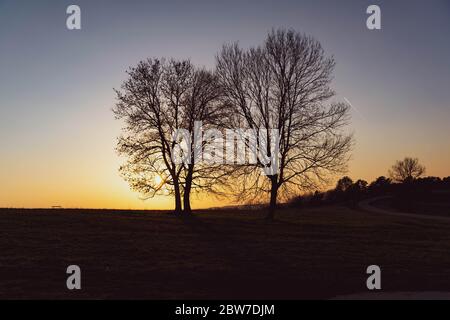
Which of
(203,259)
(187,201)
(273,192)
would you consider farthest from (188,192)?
(203,259)

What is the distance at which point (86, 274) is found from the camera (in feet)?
49.5

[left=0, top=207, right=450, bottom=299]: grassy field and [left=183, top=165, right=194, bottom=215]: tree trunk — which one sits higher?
[left=183, top=165, right=194, bottom=215]: tree trunk

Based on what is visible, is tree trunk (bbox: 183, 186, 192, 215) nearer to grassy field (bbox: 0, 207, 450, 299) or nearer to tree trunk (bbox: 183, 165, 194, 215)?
tree trunk (bbox: 183, 165, 194, 215)

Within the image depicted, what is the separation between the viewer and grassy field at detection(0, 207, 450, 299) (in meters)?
13.8

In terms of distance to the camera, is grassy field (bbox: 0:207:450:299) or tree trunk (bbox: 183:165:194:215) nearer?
grassy field (bbox: 0:207:450:299)

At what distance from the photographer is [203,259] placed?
17.8 metres

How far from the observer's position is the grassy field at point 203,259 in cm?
1381

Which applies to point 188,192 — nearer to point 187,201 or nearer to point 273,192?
point 187,201

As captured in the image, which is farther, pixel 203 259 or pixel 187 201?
pixel 187 201

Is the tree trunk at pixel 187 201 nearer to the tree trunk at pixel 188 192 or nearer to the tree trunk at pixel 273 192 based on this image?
the tree trunk at pixel 188 192

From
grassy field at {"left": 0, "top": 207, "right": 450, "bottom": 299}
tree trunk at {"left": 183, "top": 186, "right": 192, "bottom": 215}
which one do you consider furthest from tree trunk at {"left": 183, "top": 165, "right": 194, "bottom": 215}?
grassy field at {"left": 0, "top": 207, "right": 450, "bottom": 299}

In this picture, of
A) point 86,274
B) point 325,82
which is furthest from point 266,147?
point 86,274
